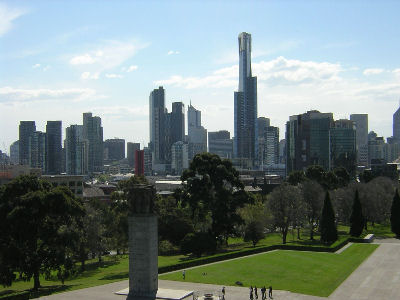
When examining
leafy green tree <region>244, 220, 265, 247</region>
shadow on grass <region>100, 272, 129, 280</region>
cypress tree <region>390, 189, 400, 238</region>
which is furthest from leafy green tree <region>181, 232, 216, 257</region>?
cypress tree <region>390, 189, 400, 238</region>

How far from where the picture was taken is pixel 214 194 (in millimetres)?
74188

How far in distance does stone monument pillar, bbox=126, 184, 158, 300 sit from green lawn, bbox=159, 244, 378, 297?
774 cm

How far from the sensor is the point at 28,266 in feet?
167

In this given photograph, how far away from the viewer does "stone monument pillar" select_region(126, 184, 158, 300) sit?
4444 centimetres

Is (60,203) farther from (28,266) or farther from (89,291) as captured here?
(89,291)

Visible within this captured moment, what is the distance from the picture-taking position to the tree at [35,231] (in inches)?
1972

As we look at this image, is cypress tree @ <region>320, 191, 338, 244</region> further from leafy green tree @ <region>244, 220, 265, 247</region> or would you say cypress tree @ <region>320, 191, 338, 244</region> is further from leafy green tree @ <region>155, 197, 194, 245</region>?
leafy green tree @ <region>155, 197, 194, 245</region>

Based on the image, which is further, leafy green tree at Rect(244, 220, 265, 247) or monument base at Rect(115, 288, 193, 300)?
leafy green tree at Rect(244, 220, 265, 247)

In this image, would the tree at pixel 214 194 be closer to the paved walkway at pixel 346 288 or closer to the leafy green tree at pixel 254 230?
the leafy green tree at pixel 254 230

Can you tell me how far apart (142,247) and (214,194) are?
30639 millimetres

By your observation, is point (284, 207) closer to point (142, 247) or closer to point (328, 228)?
point (328, 228)

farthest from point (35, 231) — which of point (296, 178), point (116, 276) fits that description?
point (296, 178)

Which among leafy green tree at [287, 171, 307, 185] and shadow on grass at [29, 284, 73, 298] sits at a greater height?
leafy green tree at [287, 171, 307, 185]

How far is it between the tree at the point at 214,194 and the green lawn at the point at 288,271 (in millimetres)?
9903
